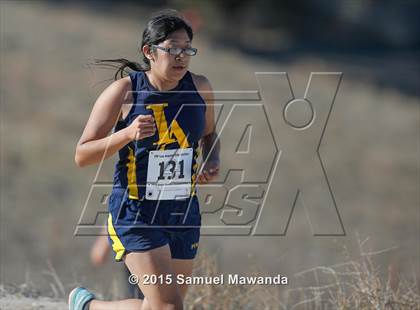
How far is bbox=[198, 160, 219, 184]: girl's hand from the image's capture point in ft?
18.4

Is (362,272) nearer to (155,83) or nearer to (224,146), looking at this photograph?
(155,83)

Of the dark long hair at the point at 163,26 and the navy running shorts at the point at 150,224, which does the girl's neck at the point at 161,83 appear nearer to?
the dark long hair at the point at 163,26

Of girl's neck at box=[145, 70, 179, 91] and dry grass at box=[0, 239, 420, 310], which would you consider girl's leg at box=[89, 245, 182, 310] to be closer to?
girl's neck at box=[145, 70, 179, 91]

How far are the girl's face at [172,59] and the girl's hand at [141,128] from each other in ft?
1.20

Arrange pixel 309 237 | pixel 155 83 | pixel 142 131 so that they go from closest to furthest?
1. pixel 142 131
2. pixel 155 83
3. pixel 309 237

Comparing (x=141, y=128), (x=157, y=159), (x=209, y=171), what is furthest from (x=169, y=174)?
(x=141, y=128)

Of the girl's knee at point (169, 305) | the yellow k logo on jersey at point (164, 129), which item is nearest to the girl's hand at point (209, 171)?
the yellow k logo on jersey at point (164, 129)

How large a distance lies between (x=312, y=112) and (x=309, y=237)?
6.98m

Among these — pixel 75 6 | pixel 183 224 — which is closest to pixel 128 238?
pixel 183 224

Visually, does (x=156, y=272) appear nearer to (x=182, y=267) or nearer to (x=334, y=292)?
(x=182, y=267)

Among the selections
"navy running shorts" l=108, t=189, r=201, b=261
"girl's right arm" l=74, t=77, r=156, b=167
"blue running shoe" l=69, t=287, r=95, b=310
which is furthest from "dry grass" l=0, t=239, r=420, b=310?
"girl's right arm" l=74, t=77, r=156, b=167

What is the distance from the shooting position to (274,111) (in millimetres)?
22953

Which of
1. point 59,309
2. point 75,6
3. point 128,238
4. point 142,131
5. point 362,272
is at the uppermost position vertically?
point 142,131

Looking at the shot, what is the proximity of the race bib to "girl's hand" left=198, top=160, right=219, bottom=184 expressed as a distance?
23 cm
